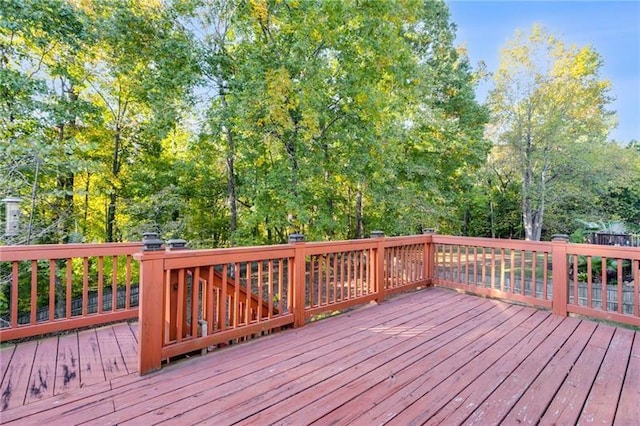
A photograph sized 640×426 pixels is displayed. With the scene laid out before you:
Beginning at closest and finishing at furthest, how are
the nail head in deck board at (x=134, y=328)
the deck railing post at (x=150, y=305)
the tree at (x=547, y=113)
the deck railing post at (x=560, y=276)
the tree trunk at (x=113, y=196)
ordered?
1. the deck railing post at (x=150, y=305)
2. the nail head in deck board at (x=134, y=328)
3. the deck railing post at (x=560, y=276)
4. the tree trunk at (x=113, y=196)
5. the tree at (x=547, y=113)

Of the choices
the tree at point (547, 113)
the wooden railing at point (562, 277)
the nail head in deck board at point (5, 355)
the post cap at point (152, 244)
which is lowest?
the nail head in deck board at point (5, 355)

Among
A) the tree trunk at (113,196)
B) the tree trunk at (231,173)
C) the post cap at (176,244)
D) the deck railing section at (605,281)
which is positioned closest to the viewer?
the post cap at (176,244)

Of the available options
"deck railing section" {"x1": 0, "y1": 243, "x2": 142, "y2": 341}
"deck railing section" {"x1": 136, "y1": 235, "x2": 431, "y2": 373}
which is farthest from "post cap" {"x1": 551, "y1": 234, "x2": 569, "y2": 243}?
"deck railing section" {"x1": 0, "y1": 243, "x2": 142, "y2": 341}

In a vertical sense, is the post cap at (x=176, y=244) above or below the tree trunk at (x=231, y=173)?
below

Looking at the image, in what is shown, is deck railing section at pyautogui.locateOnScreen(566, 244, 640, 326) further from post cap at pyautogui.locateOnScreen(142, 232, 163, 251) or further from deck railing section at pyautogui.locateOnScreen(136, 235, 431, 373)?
post cap at pyautogui.locateOnScreen(142, 232, 163, 251)

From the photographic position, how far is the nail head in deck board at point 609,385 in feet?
5.92

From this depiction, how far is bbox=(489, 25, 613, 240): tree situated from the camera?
1252cm

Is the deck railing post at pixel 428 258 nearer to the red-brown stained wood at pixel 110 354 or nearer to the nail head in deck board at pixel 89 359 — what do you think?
the red-brown stained wood at pixel 110 354

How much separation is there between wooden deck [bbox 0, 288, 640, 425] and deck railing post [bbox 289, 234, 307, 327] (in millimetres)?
139

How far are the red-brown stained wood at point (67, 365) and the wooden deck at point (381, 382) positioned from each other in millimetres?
23

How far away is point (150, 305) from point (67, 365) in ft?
2.72

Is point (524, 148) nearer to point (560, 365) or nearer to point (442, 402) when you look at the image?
point (560, 365)

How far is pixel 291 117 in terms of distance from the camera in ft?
23.2

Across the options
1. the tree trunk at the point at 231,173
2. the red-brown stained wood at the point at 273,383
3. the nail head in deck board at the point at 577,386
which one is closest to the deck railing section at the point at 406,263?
the red-brown stained wood at the point at 273,383
